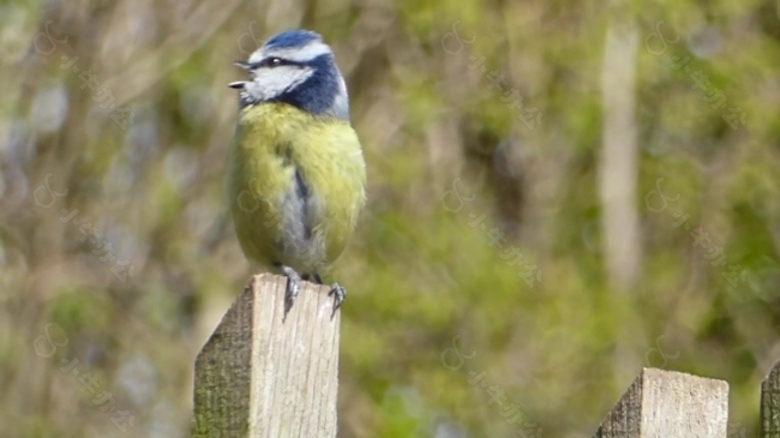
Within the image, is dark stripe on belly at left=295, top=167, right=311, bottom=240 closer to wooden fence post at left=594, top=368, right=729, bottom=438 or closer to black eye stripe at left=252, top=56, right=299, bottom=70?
black eye stripe at left=252, top=56, right=299, bottom=70

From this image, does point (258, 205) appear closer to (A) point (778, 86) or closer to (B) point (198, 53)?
(B) point (198, 53)

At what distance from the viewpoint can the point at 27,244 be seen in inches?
199

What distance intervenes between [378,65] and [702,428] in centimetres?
400

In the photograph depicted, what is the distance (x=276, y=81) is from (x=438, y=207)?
2.18 metres

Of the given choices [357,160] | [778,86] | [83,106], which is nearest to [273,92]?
[357,160]

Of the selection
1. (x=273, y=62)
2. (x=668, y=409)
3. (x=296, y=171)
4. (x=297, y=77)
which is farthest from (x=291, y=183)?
(x=668, y=409)

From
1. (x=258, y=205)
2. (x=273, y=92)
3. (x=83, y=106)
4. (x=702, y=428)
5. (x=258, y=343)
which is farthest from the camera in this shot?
(x=83, y=106)

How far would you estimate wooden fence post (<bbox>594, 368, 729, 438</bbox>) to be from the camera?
1.67 meters

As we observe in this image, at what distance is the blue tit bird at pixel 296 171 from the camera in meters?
3.16

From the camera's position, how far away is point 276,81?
11.3 ft

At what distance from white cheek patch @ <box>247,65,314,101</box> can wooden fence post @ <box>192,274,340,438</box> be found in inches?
72.7

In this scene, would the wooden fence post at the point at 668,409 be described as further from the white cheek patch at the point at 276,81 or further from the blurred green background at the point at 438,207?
the blurred green background at the point at 438,207

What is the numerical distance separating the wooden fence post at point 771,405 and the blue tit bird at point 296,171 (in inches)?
64.2

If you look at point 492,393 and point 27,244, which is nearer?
point 27,244
